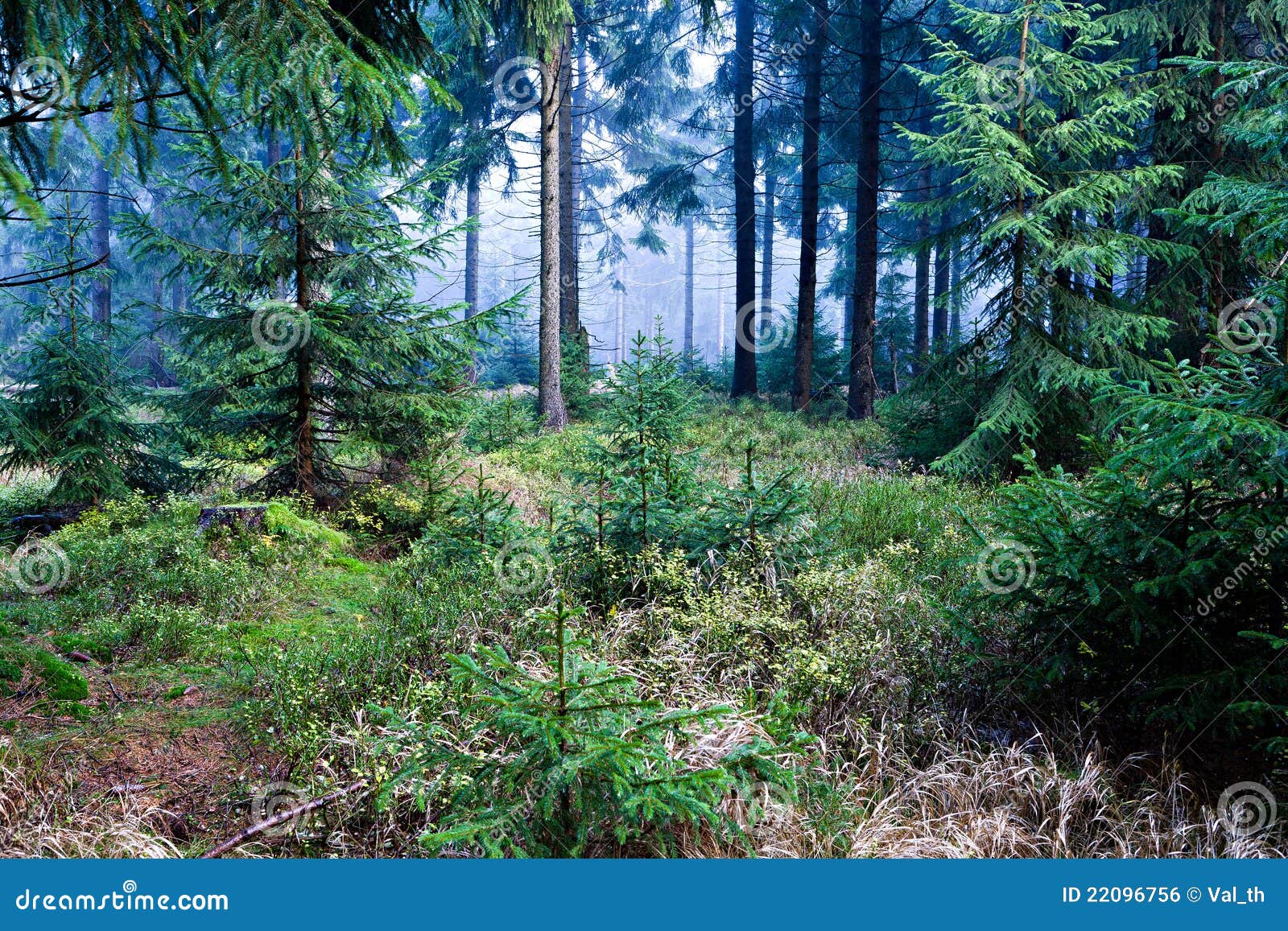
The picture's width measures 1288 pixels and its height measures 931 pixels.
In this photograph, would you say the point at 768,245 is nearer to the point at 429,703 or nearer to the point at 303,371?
the point at 303,371

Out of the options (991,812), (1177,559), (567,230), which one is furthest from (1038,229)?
(567,230)

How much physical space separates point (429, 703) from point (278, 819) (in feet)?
2.54

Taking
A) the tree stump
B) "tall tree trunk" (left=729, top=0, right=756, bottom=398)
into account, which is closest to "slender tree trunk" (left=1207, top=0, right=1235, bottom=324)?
"tall tree trunk" (left=729, top=0, right=756, bottom=398)

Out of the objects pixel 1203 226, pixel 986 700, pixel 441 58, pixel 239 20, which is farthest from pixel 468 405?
pixel 1203 226

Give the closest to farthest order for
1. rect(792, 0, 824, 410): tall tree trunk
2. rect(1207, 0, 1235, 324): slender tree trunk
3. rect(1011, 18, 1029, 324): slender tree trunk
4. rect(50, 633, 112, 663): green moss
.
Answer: rect(50, 633, 112, 663): green moss, rect(1011, 18, 1029, 324): slender tree trunk, rect(1207, 0, 1235, 324): slender tree trunk, rect(792, 0, 824, 410): tall tree trunk

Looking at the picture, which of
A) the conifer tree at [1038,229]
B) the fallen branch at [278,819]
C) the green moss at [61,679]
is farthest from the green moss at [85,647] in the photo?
the conifer tree at [1038,229]

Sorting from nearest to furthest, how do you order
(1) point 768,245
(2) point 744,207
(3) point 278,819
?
(3) point 278,819 → (2) point 744,207 → (1) point 768,245

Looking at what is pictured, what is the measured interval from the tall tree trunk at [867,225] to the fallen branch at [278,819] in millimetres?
13114

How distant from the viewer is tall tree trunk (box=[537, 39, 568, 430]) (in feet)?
46.1

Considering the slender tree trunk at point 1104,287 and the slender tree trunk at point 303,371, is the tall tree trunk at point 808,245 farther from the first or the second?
the slender tree trunk at point 303,371

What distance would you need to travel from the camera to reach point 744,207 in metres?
19.1

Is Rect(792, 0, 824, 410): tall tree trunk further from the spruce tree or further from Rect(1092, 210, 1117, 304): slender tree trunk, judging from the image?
the spruce tree

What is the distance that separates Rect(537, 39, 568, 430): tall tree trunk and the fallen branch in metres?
11.5

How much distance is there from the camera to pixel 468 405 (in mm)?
8422
